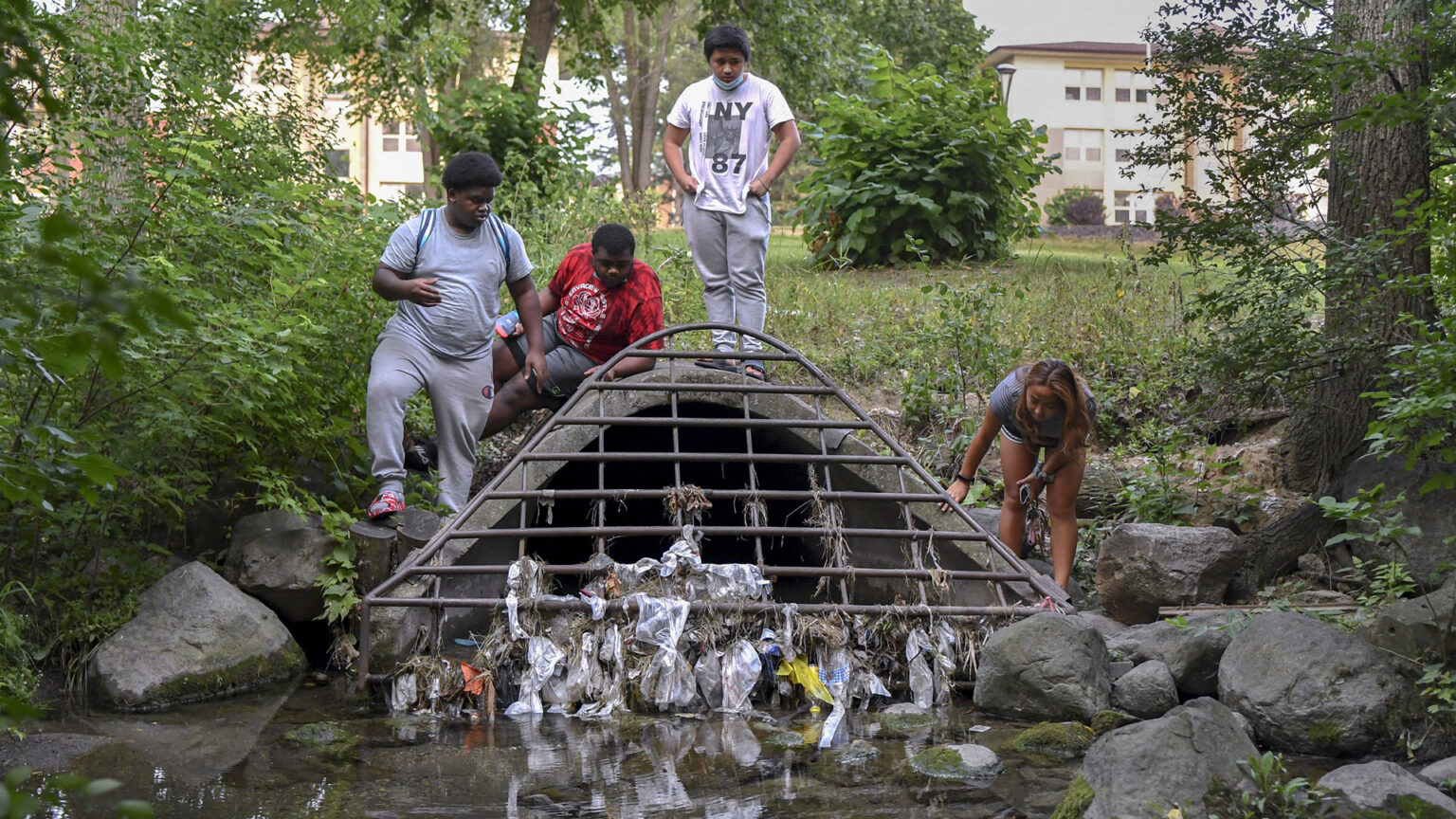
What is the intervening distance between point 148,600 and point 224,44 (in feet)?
22.5

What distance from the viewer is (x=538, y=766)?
5230 millimetres

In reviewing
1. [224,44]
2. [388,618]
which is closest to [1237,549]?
[388,618]

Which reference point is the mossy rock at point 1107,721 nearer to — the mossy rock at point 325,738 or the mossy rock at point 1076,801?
the mossy rock at point 1076,801

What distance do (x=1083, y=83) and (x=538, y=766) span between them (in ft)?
144

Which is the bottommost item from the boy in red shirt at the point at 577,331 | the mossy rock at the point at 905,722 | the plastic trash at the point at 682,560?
the mossy rock at the point at 905,722

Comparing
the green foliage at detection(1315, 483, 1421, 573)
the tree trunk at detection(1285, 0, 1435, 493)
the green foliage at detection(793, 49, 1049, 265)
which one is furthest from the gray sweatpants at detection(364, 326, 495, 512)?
the green foliage at detection(793, 49, 1049, 265)

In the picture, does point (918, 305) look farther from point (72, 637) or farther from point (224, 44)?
point (72, 637)

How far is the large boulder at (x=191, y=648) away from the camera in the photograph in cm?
610

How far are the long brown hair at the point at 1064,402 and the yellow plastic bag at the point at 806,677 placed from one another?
1737mm

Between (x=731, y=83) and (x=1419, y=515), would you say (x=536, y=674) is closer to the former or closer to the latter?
(x=731, y=83)

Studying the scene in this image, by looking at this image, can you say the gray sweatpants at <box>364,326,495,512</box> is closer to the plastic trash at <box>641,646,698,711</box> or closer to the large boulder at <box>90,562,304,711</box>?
the large boulder at <box>90,562,304,711</box>

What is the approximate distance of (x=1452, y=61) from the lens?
6.41 meters

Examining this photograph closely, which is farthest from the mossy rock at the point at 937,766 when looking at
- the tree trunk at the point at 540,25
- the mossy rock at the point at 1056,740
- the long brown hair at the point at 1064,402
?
the tree trunk at the point at 540,25

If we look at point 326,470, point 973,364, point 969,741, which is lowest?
point 969,741
